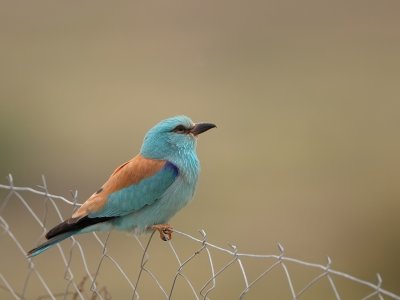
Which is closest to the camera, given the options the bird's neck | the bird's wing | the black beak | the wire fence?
the bird's wing

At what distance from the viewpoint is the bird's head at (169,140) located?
640 centimetres

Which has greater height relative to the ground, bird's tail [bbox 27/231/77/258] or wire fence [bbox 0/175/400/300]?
bird's tail [bbox 27/231/77/258]

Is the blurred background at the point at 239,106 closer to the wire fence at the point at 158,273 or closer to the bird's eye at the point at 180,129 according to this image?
the wire fence at the point at 158,273

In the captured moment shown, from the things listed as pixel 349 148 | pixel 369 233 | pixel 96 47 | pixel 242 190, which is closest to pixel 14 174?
pixel 242 190

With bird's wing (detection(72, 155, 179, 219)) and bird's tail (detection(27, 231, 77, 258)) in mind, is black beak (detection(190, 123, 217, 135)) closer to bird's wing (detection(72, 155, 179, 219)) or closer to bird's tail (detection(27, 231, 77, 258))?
bird's wing (detection(72, 155, 179, 219))

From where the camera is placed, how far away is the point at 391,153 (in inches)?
665

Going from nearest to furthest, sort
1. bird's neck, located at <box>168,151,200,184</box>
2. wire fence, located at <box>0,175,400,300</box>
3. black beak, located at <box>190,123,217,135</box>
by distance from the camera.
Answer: bird's neck, located at <box>168,151,200,184</box> < black beak, located at <box>190,123,217,135</box> < wire fence, located at <box>0,175,400,300</box>

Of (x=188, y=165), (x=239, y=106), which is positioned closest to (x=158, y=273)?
(x=188, y=165)

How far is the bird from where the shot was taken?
6180 mm

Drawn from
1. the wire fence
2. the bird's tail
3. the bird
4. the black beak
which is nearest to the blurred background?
the wire fence

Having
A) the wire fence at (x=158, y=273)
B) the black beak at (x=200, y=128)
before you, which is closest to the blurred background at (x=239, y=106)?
the wire fence at (x=158, y=273)

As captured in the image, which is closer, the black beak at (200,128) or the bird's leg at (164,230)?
the bird's leg at (164,230)

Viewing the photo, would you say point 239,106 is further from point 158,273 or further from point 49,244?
point 49,244

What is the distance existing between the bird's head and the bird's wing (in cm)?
10
